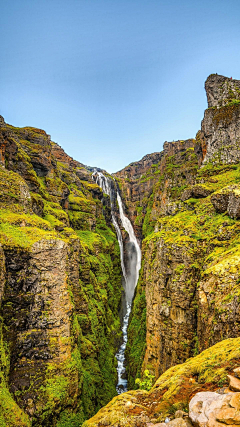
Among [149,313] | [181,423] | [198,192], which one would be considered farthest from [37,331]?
[198,192]

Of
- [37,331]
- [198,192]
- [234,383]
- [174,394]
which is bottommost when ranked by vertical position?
[37,331]

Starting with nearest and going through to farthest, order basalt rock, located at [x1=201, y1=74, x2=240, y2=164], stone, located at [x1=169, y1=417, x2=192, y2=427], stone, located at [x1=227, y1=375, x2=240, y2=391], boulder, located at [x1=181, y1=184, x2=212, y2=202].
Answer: stone, located at [x1=169, y1=417, x2=192, y2=427]
stone, located at [x1=227, y1=375, x2=240, y2=391]
boulder, located at [x1=181, y1=184, x2=212, y2=202]
basalt rock, located at [x1=201, y1=74, x2=240, y2=164]

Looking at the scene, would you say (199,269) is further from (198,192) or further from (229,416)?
(229,416)

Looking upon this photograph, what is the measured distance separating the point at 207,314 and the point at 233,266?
2.98 metres

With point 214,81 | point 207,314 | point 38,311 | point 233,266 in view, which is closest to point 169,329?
point 207,314

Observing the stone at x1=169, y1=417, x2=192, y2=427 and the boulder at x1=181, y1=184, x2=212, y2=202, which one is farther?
the boulder at x1=181, y1=184, x2=212, y2=202

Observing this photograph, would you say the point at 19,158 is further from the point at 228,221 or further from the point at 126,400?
the point at 126,400

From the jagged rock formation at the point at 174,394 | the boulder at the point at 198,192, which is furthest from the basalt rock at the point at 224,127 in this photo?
the jagged rock formation at the point at 174,394

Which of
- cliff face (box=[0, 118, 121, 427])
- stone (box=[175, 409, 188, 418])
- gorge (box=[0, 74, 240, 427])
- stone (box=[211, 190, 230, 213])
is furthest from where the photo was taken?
stone (box=[211, 190, 230, 213])

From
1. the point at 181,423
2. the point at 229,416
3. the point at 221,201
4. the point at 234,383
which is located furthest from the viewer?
the point at 221,201

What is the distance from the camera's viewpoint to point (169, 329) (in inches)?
617

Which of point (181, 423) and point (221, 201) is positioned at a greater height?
point (221, 201)

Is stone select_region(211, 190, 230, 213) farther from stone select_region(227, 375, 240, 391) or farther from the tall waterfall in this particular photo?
the tall waterfall

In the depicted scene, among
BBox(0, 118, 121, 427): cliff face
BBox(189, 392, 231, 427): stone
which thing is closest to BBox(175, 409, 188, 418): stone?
BBox(189, 392, 231, 427): stone
